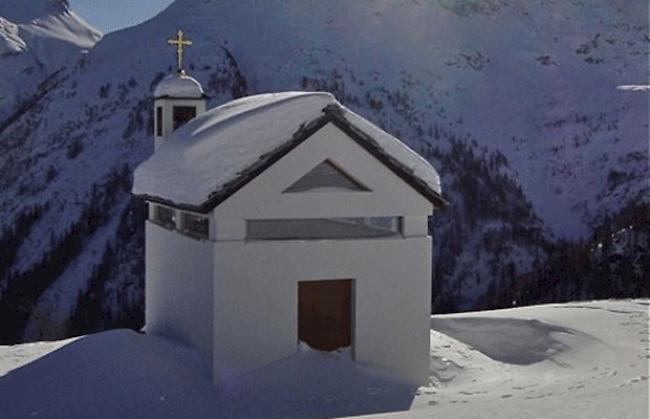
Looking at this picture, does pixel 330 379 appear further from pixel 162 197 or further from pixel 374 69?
pixel 374 69

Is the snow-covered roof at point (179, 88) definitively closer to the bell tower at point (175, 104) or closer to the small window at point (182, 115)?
the bell tower at point (175, 104)

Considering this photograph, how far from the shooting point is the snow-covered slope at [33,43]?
122 metres

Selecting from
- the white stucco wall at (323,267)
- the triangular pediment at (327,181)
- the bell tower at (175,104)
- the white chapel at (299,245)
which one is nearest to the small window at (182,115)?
the bell tower at (175,104)

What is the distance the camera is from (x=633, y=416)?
7898 mm

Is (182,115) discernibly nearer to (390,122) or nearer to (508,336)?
(508,336)

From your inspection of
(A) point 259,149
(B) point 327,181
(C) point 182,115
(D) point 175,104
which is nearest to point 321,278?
(B) point 327,181

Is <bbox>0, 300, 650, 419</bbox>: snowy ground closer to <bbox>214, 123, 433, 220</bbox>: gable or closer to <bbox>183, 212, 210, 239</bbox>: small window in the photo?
<bbox>183, 212, 210, 239</bbox>: small window

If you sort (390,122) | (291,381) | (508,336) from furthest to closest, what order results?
(390,122) < (508,336) < (291,381)

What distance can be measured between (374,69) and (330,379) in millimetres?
81720

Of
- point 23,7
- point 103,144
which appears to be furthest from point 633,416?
point 23,7

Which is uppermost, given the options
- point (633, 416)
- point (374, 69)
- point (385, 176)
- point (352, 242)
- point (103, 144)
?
point (374, 69)

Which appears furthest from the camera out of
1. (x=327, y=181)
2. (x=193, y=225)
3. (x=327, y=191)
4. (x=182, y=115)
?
(x=182, y=115)

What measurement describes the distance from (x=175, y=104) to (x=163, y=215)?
157 inches

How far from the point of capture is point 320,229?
1692 cm
